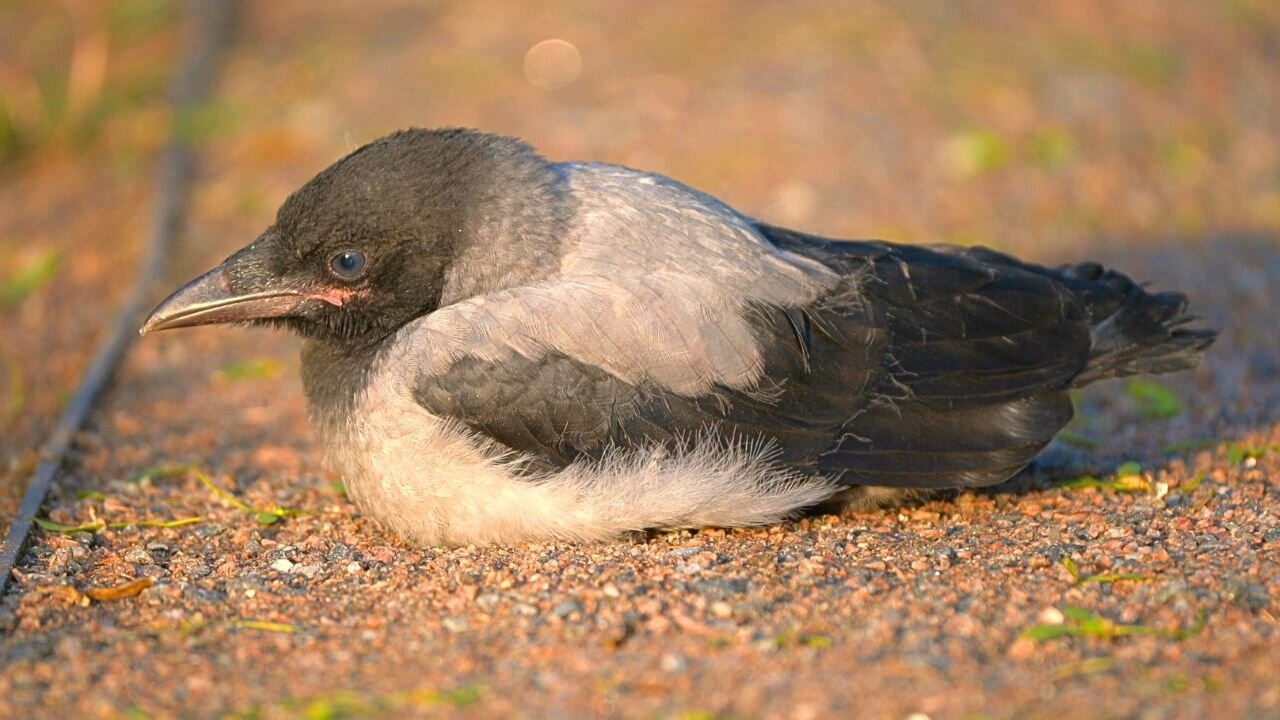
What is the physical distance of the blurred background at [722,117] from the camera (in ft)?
28.8

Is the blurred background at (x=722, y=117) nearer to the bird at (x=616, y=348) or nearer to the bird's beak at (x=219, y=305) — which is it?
the bird's beak at (x=219, y=305)

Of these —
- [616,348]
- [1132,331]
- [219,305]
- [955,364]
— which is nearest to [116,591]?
[219,305]

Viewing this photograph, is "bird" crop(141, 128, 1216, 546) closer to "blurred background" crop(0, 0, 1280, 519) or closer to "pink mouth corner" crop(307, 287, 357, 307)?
"pink mouth corner" crop(307, 287, 357, 307)

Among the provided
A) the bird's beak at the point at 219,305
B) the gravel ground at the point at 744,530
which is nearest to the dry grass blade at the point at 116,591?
the gravel ground at the point at 744,530

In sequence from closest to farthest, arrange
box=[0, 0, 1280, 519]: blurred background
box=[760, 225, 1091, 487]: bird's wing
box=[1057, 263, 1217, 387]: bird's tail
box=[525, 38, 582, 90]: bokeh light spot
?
box=[760, 225, 1091, 487]: bird's wing → box=[1057, 263, 1217, 387]: bird's tail → box=[0, 0, 1280, 519]: blurred background → box=[525, 38, 582, 90]: bokeh light spot

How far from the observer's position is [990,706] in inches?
144

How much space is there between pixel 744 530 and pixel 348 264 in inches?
70.2

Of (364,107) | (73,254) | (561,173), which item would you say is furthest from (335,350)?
(364,107)

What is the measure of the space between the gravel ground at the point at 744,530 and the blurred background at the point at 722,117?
4 centimetres

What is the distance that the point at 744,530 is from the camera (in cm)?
518

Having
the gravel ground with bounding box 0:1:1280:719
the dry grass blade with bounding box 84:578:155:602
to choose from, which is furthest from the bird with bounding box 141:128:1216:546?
the dry grass blade with bounding box 84:578:155:602

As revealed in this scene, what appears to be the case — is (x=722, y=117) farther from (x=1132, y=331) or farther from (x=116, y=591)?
(x=116, y=591)

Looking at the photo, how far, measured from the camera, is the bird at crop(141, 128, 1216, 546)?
4.90 metres

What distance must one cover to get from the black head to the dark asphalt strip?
99cm
